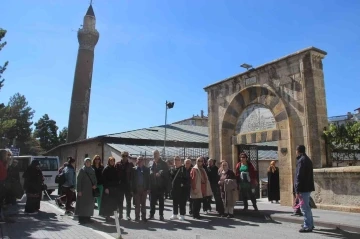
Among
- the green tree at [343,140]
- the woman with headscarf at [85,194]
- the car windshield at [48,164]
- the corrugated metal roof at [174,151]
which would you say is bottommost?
the woman with headscarf at [85,194]

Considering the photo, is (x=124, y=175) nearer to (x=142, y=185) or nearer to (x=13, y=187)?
(x=142, y=185)

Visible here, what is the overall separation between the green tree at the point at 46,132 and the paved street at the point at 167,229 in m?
56.6

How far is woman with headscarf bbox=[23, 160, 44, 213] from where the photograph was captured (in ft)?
33.7

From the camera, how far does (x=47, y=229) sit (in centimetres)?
746

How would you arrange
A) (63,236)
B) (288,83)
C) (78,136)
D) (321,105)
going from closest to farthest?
1. (63,236)
2. (321,105)
3. (288,83)
4. (78,136)

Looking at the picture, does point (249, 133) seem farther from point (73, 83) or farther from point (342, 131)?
point (73, 83)

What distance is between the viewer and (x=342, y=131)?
383 inches

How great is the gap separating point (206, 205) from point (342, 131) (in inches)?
187

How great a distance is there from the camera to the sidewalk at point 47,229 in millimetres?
6645

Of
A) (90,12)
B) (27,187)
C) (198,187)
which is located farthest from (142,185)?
(90,12)

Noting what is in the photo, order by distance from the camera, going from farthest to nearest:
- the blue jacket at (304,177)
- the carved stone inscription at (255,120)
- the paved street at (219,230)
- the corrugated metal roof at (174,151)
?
1. the corrugated metal roof at (174,151)
2. the carved stone inscription at (255,120)
3. the blue jacket at (304,177)
4. the paved street at (219,230)

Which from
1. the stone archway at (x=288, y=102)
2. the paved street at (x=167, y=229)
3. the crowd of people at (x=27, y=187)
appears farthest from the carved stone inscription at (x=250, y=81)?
the crowd of people at (x=27, y=187)

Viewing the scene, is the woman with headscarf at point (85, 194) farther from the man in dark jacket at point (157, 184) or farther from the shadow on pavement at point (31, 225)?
the man in dark jacket at point (157, 184)

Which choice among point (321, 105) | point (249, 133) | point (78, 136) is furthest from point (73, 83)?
point (321, 105)
